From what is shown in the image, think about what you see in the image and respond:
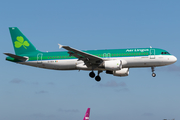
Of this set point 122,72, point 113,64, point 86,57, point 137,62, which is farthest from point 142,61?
point 86,57

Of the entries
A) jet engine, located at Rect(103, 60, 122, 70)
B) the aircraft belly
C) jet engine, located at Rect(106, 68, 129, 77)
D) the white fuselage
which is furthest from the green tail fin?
the aircraft belly

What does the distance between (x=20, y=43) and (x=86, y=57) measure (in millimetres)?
14614

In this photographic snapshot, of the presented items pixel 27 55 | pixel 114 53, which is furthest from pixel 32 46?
pixel 114 53

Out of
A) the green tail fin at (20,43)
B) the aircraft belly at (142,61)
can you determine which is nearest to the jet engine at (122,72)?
the aircraft belly at (142,61)

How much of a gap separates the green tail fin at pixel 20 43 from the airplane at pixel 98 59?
0.66ft

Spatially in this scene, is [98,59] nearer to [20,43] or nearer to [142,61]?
[142,61]

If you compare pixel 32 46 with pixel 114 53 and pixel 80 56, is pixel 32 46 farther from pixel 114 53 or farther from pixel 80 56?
pixel 114 53

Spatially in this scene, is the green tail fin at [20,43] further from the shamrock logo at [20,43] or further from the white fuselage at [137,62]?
the white fuselage at [137,62]

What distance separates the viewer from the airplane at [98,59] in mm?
51750

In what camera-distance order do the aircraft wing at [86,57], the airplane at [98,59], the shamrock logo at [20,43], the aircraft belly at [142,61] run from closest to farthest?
the aircraft wing at [86,57] → the airplane at [98,59] → the aircraft belly at [142,61] → the shamrock logo at [20,43]

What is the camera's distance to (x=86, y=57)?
51656mm

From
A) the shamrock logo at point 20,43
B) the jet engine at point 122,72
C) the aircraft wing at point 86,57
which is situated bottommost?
the jet engine at point 122,72

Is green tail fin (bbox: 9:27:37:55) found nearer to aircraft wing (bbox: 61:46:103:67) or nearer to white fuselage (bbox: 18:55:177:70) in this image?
white fuselage (bbox: 18:55:177:70)

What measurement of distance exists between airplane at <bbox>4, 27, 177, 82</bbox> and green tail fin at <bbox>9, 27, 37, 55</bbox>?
20 cm
